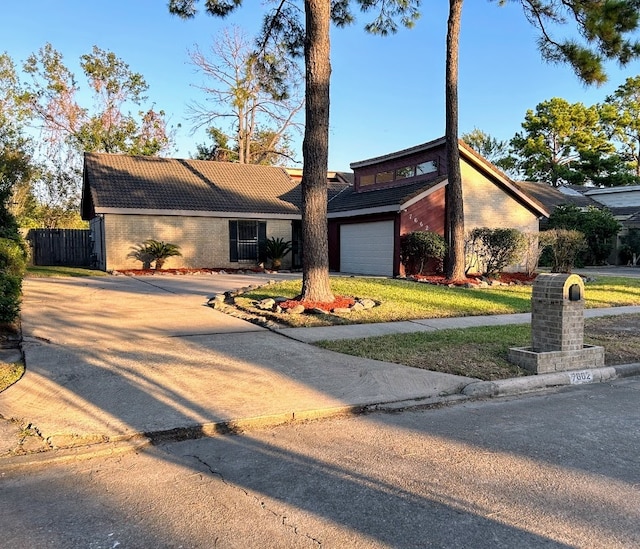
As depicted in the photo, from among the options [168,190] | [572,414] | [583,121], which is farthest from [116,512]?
[583,121]

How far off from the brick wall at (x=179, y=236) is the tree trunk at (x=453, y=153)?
33.9 ft

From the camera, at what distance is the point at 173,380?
225 inches

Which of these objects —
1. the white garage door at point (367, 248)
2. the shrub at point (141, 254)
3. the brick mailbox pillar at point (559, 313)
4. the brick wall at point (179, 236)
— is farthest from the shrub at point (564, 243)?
the shrub at point (141, 254)

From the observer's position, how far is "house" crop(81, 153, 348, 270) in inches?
854

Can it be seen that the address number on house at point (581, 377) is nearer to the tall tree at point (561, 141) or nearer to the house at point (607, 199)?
the house at point (607, 199)

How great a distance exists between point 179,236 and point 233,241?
248 centimetres

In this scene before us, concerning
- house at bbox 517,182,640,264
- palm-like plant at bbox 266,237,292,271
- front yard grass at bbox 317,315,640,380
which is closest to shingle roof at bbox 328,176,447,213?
palm-like plant at bbox 266,237,292,271

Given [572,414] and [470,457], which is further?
[572,414]

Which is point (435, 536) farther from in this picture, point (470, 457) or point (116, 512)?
point (116, 512)

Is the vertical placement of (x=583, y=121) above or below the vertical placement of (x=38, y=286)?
above

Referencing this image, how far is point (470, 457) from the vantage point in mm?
4012

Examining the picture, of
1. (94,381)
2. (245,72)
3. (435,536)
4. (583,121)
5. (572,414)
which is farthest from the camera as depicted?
(583,121)

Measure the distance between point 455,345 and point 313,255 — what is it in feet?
13.7

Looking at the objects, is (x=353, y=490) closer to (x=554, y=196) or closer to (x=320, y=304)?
(x=320, y=304)
